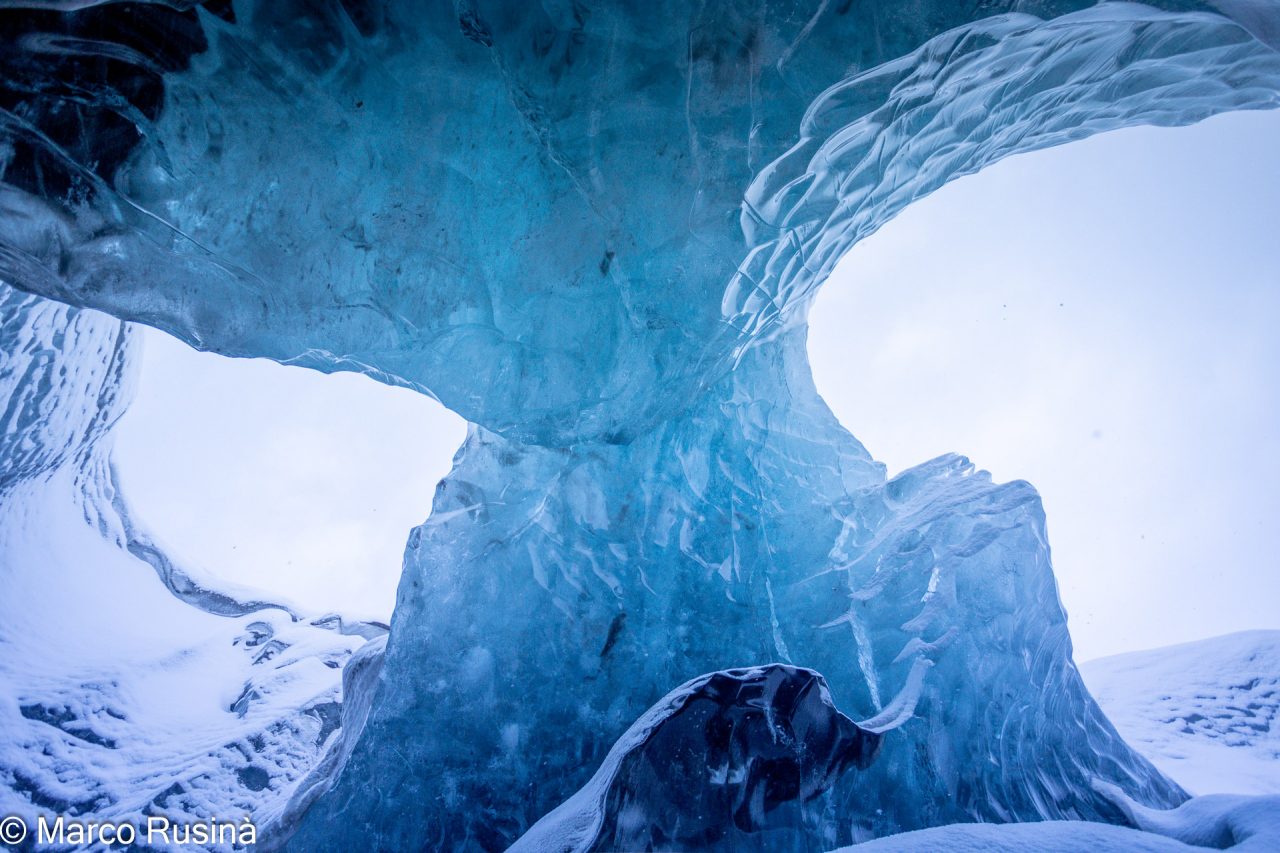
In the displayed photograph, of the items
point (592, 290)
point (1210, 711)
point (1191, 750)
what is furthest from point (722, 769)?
point (1210, 711)

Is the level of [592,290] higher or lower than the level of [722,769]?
higher

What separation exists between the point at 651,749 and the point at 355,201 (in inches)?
111

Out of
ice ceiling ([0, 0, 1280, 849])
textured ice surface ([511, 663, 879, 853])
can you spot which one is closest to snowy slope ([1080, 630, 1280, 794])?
ice ceiling ([0, 0, 1280, 849])

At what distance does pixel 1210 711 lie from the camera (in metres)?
5.59

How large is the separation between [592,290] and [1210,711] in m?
6.26

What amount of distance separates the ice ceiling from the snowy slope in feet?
3.61

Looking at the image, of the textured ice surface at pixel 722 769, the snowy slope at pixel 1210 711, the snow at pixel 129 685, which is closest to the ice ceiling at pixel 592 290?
the textured ice surface at pixel 722 769

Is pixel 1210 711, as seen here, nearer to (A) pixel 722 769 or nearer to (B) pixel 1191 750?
(B) pixel 1191 750

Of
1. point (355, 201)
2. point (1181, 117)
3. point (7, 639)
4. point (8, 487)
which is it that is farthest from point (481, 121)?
point (7, 639)

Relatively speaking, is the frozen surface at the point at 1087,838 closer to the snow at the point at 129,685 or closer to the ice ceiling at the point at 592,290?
the ice ceiling at the point at 592,290

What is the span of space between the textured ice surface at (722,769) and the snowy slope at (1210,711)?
3.53 meters

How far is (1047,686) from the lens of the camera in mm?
4066

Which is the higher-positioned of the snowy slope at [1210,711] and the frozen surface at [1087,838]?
the snowy slope at [1210,711]

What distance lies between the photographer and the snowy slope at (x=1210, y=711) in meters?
4.85
